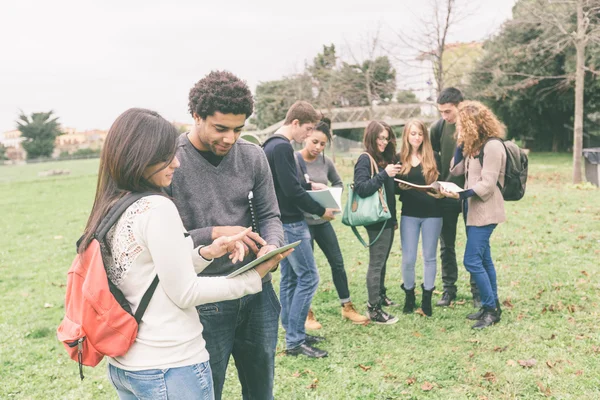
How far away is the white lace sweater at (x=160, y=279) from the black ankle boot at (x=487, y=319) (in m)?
3.56

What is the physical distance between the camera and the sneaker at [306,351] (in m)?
4.45

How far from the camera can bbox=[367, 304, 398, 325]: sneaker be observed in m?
5.07

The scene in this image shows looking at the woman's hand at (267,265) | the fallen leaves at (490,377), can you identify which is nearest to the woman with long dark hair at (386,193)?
the fallen leaves at (490,377)

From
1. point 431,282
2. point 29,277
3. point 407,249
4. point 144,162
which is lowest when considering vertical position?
point 29,277

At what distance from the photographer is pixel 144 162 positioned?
5.91 feet

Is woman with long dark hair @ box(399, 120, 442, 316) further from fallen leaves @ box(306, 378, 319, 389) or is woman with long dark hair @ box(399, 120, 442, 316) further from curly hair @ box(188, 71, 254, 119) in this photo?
curly hair @ box(188, 71, 254, 119)

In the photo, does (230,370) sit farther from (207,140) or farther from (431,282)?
(207,140)

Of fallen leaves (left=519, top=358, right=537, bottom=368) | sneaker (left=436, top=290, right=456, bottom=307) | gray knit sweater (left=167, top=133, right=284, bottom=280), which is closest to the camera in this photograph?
gray knit sweater (left=167, top=133, right=284, bottom=280)

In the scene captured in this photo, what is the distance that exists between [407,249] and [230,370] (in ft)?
6.73

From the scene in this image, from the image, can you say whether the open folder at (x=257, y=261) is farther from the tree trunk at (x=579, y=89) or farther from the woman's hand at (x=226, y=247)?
the tree trunk at (x=579, y=89)

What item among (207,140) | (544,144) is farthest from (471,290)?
(544,144)

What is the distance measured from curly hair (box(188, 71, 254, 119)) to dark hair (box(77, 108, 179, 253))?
46 cm

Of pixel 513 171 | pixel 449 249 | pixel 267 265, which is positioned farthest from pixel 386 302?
pixel 267 265

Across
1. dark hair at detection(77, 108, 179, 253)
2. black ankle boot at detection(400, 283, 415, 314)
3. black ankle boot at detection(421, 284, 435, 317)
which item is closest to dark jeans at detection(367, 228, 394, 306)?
black ankle boot at detection(400, 283, 415, 314)
